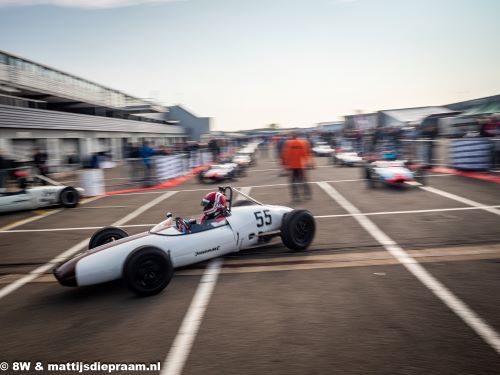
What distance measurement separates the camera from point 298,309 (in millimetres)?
4020

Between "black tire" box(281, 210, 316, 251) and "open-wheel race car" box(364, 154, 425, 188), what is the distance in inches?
258

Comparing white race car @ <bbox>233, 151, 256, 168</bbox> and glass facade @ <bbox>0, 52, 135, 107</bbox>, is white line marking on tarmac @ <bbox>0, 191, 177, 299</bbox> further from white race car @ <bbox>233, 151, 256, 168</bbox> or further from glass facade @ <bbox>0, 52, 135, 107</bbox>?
glass facade @ <bbox>0, 52, 135, 107</bbox>

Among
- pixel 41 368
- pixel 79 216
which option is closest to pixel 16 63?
pixel 79 216

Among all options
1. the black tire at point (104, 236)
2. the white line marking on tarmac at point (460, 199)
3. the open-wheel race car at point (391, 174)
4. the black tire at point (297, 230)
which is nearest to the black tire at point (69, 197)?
the black tire at point (104, 236)

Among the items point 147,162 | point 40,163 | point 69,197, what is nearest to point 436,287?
point 69,197

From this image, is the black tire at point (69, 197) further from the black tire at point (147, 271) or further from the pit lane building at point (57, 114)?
the pit lane building at point (57, 114)

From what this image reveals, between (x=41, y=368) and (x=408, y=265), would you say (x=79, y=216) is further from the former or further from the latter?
(x=408, y=265)

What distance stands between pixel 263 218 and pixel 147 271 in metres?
2.25

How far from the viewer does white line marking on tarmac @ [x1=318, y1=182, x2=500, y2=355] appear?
3.31 metres

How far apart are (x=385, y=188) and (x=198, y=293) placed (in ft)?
28.9

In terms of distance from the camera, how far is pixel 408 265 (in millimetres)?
5125

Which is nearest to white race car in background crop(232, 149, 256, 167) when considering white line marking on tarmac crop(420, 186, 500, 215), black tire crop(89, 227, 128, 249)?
white line marking on tarmac crop(420, 186, 500, 215)

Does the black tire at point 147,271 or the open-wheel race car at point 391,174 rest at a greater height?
the open-wheel race car at point 391,174

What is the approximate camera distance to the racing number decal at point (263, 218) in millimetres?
6039
